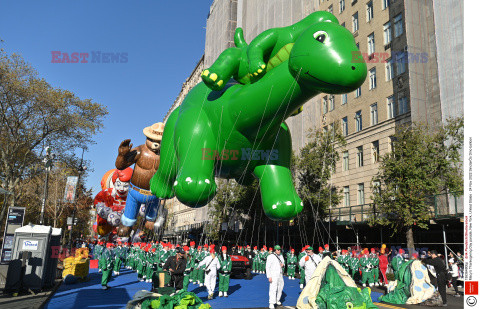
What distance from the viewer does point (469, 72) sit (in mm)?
4223

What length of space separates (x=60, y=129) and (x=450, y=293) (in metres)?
21.7

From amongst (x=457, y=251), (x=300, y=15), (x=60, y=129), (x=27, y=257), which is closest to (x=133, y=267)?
(x=27, y=257)

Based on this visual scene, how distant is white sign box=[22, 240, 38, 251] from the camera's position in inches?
395

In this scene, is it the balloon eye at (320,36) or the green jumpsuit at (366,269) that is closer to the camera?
the balloon eye at (320,36)

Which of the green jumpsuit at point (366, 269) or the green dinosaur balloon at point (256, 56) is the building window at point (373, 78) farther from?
the green dinosaur balloon at point (256, 56)

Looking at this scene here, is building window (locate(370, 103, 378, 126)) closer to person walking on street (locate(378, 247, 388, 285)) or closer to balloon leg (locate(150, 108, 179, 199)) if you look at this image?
person walking on street (locate(378, 247, 388, 285))

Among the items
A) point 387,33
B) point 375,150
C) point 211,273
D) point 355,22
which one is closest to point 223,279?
point 211,273

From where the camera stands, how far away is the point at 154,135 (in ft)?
42.5

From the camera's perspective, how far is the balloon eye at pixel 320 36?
18.2ft

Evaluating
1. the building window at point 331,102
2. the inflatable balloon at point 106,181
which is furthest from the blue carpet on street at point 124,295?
the building window at point 331,102

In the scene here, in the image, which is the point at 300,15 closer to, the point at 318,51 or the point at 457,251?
the point at 457,251

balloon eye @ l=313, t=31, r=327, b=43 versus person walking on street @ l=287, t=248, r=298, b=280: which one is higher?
balloon eye @ l=313, t=31, r=327, b=43

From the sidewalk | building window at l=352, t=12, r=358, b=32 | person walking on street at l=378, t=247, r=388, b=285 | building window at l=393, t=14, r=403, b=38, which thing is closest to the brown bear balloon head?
the sidewalk

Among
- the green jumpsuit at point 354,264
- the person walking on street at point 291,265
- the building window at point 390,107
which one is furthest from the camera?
the building window at point 390,107
